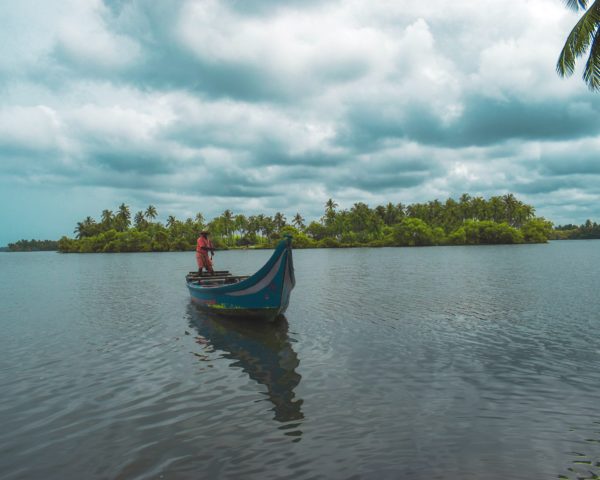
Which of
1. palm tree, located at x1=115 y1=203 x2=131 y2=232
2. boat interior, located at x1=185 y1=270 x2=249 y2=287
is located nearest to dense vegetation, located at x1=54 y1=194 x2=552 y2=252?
palm tree, located at x1=115 y1=203 x2=131 y2=232

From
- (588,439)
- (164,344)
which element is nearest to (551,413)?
(588,439)

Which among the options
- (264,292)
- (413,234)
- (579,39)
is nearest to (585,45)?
(579,39)

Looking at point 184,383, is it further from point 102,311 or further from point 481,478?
point 102,311

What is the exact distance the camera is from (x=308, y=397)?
940 cm

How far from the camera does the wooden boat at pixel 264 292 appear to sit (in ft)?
57.1

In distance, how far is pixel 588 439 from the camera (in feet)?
23.3

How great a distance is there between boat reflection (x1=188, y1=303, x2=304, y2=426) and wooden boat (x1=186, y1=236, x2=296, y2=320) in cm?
62

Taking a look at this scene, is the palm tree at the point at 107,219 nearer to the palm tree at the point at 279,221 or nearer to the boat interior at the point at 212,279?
the palm tree at the point at 279,221

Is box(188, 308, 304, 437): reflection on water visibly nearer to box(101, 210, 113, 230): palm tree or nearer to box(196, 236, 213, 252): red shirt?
box(196, 236, 213, 252): red shirt

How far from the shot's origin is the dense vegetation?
453 feet

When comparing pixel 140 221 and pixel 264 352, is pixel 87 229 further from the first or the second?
pixel 264 352

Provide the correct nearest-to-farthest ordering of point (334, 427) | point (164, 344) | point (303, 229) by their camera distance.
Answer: point (334, 427) < point (164, 344) < point (303, 229)

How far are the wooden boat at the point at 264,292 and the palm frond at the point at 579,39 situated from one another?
16.1 m

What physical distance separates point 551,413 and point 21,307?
2869cm
